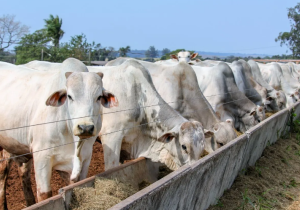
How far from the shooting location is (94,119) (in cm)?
373

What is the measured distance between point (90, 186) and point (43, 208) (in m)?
0.72

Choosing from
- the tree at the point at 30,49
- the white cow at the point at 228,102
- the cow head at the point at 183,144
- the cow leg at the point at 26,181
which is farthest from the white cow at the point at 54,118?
the tree at the point at 30,49

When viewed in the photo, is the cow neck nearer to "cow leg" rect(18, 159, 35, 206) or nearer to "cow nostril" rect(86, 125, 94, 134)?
"cow leg" rect(18, 159, 35, 206)

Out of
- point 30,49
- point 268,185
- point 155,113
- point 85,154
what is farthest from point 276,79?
point 30,49

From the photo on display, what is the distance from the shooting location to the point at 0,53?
17.6 metres

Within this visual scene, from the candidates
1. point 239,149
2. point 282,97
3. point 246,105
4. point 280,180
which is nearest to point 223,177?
point 239,149

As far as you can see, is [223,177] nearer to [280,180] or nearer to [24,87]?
[280,180]

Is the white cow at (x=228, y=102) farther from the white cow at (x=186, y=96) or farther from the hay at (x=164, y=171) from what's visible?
the hay at (x=164, y=171)

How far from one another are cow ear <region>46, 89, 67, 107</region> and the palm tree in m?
25.0

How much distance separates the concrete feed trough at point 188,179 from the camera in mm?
2990

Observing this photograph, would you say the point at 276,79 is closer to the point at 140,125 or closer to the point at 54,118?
the point at 140,125

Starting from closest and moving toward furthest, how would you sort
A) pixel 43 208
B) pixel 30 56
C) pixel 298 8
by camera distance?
pixel 43 208, pixel 30 56, pixel 298 8

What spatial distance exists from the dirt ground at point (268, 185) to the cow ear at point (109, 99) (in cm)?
164

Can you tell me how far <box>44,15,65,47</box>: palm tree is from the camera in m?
28.0
